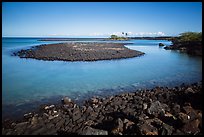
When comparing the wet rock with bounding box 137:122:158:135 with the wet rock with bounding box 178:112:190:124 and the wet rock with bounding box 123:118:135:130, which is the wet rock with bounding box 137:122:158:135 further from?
the wet rock with bounding box 178:112:190:124

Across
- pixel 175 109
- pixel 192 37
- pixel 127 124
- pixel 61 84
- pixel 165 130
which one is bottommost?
pixel 61 84

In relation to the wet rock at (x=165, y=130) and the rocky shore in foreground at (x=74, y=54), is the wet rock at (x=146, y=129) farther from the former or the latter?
the rocky shore in foreground at (x=74, y=54)

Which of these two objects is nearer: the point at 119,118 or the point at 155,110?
the point at 119,118

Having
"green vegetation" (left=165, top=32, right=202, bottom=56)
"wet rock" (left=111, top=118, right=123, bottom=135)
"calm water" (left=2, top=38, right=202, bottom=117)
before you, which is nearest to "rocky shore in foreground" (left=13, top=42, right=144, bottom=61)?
"calm water" (left=2, top=38, right=202, bottom=117)

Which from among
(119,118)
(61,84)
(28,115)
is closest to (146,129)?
(119,118)

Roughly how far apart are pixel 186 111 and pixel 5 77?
49.7 feet

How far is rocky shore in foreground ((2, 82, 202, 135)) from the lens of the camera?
6.62 meters

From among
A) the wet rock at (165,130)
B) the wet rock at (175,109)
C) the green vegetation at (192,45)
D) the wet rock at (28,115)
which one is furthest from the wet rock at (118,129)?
the green vegetation at (192,45)

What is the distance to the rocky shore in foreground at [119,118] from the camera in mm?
6625

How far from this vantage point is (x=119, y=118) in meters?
7.36

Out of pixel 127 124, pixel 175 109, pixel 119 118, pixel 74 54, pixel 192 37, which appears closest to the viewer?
pixel 127 124

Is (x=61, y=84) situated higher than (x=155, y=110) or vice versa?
(x=155, y=110)

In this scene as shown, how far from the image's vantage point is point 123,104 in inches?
390

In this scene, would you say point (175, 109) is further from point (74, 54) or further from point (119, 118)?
point (74, 54)
